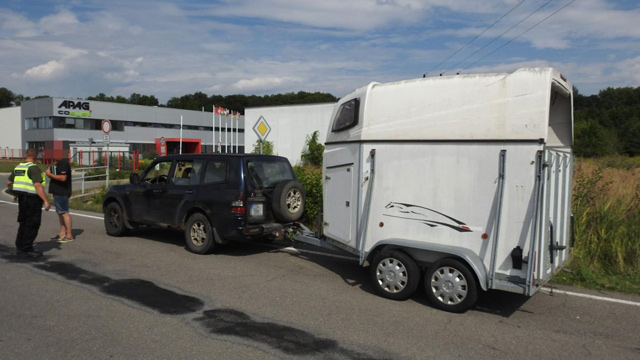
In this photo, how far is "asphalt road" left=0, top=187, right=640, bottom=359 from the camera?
450 centimetres

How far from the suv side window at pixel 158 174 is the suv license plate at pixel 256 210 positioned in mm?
2106

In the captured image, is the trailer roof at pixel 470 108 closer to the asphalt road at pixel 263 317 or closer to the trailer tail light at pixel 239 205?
the asphalt road at pixel 263 317

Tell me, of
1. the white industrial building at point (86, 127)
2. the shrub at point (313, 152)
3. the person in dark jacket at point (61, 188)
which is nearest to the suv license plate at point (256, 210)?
the person in dark jacket at point (61, 188)

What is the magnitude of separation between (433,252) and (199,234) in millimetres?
4442

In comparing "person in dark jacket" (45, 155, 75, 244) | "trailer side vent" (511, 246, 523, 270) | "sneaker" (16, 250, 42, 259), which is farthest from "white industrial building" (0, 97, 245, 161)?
"trailer side vent" (511, 246, 523, 270)

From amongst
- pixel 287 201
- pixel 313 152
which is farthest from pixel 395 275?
pixel 313 152

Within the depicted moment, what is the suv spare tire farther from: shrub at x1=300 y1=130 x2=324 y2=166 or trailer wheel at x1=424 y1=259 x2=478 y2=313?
shrub at x1=300 y1=130 x2=324 y2=166

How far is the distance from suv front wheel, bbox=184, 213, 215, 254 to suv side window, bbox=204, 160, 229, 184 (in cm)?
65

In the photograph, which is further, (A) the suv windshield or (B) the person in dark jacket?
(B) the person in dark jacket

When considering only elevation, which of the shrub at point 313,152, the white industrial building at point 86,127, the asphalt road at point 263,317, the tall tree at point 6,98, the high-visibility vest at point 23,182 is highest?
the tall tree at point 6,98

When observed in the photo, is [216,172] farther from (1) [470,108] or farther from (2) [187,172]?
(1) [470,108]

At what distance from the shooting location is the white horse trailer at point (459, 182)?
5203mm

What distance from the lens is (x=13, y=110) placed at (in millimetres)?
63281

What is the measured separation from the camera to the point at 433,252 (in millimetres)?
5812
